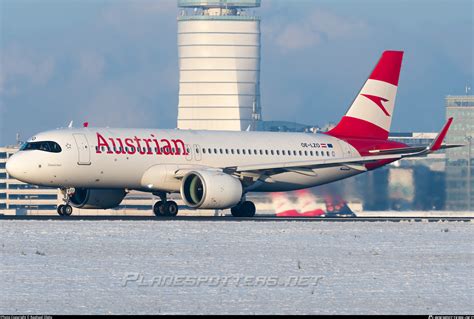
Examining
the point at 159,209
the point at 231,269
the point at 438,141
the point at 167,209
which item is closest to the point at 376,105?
the point at 438,141

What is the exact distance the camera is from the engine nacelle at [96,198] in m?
49.7

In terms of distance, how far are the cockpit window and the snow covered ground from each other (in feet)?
15.3

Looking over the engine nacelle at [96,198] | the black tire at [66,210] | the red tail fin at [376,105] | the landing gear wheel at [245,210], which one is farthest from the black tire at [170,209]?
the red tail fin at [376,105]

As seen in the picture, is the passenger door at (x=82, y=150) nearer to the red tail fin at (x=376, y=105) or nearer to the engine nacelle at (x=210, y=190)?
the engine nacelle at (x=210, y=190)

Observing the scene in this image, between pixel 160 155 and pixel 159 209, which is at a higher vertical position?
pixel 160 155

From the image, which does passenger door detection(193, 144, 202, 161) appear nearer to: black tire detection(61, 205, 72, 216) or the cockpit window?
black tire detection(61, 205, 72, 216)

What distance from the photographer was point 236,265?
2920 cm

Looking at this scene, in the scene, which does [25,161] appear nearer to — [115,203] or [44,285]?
[115,203]

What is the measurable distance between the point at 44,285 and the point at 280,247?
10.5 metres

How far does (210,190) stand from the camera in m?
46.8

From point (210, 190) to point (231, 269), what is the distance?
18.6 m

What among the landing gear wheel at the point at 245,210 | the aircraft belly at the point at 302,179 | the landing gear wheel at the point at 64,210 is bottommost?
the landing gear wheel at the point at 245,210

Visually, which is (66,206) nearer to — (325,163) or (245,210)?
(245,210)

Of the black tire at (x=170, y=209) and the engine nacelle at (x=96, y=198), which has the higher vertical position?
the engine nacelle at (x=96, y=198)
